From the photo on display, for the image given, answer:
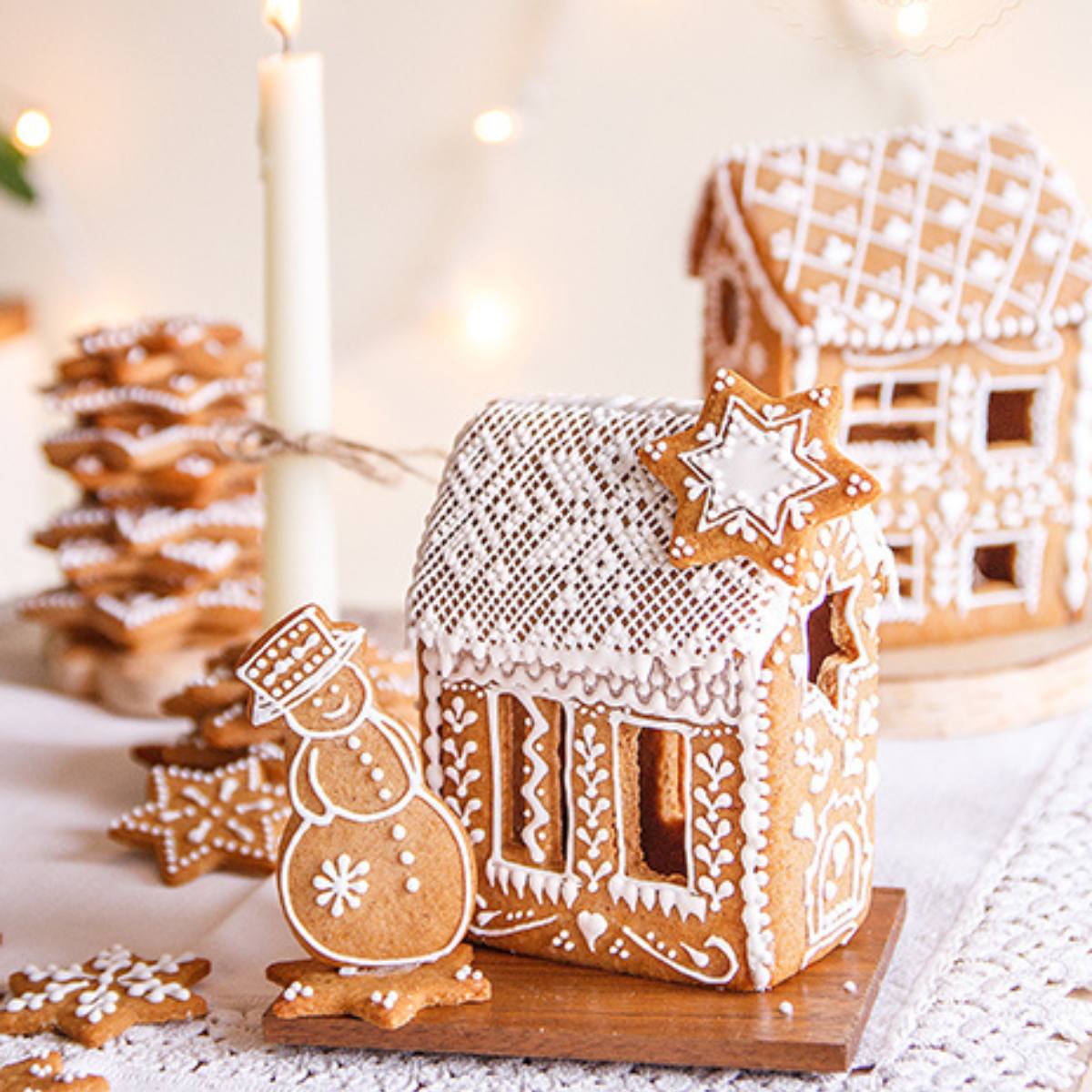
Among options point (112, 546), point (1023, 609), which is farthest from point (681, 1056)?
point (112, 546)

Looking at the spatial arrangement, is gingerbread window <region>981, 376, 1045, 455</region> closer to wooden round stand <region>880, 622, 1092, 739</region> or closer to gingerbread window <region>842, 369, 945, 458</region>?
gingerbread window <region>842, 369, 945, 458</region>

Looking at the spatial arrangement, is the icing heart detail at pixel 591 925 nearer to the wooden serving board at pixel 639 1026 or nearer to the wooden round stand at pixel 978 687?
the wooden serving board at pixel 639 1026

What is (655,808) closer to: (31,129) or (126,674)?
(126,674)

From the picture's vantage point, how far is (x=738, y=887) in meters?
0.84

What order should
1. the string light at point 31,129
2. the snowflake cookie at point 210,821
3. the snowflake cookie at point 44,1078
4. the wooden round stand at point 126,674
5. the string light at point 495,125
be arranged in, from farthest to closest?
the string light at point 495,125
the string light at point 31,129
the wooden round stand at point 126,674
the snowflake cookie at point 210,821
the snowflake cookie at point 44,1078

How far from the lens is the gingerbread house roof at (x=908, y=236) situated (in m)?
1.34

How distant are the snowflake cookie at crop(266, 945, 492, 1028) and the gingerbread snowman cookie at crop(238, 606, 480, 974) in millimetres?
10

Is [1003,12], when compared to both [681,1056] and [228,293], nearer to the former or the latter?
[228,293]

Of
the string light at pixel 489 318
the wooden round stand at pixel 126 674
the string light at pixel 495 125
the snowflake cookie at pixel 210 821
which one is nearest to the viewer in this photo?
the snowflake cookie at pixel 210 821

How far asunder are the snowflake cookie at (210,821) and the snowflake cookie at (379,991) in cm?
24

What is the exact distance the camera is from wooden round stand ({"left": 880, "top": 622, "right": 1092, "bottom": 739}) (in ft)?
4.34

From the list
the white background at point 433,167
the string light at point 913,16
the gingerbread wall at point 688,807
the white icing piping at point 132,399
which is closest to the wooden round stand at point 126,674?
the white icing piping at point 132,399

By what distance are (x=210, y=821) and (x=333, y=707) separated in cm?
31

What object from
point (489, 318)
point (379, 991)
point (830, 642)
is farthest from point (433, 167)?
point (379, 991)
